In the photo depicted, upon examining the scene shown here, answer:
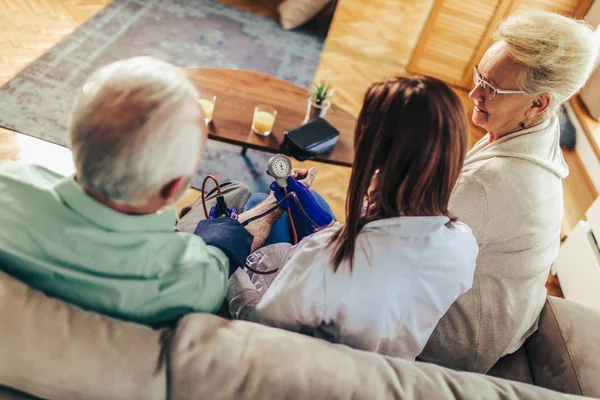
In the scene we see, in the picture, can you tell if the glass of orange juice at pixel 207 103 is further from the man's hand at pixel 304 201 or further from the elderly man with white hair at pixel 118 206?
the elderly man with white hair at pixel 118 206

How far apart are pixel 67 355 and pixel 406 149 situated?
0.65 m

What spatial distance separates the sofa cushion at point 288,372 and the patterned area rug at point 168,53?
5.12 ft

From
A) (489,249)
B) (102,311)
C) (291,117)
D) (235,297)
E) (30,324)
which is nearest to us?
(30,324)

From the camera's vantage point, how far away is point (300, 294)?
947mm

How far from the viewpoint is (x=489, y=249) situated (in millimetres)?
1315

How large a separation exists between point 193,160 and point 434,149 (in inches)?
16.8

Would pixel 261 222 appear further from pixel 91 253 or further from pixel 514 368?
pixel 514 368

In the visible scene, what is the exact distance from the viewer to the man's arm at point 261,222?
1408 mm

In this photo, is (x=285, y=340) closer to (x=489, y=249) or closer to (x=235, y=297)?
(x=235, y=297)

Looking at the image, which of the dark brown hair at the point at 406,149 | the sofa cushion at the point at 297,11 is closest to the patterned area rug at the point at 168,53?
the sofa cushion at the point at 297,11

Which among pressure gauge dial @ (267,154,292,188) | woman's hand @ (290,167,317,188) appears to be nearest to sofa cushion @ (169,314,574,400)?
pressure gauge dial @ (267,154,292,188)

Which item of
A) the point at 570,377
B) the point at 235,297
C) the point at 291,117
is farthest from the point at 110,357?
the point at 291,117

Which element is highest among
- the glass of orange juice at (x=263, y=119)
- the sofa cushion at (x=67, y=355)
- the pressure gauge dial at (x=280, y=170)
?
the sofa cushion at (x=67, y=355)

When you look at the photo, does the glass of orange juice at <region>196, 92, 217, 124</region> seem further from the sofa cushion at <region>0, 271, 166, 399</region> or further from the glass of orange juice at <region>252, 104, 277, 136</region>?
the sofa cushion at <region>0, 271, 166, 399</region>
